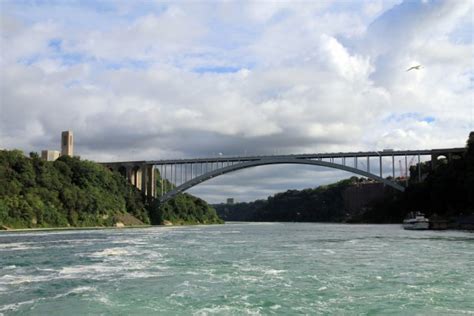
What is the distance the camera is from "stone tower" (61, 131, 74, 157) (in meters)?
84.9

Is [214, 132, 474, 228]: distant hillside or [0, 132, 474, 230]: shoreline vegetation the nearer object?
[0, 132, 474, 230]: shoreline vegetation

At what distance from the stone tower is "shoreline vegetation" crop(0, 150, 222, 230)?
31.7 feet

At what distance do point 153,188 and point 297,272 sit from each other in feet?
240

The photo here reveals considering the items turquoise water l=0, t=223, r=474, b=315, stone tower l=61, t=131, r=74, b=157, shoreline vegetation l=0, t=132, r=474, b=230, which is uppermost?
stone tower l=61, t=131, r=74, b=157

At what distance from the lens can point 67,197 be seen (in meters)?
61.0

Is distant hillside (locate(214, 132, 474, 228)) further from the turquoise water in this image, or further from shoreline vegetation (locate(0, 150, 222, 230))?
the turquoise water

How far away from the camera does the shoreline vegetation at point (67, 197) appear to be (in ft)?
175

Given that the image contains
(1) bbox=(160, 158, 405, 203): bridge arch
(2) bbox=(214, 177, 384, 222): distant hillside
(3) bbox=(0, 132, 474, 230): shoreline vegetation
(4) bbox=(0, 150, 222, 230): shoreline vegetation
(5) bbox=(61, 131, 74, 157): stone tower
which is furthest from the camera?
(2) bbox=(214, 177, 384, 222): distant hillside

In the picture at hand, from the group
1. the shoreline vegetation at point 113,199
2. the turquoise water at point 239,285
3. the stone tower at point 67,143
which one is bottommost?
the turquoise water at point 239,285

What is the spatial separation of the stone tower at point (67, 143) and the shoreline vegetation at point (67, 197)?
381 inches

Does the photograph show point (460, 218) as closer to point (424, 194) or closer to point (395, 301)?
point (424, 194)

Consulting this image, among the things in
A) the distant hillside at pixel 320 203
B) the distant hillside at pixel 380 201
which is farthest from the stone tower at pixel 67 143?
the distant hillside at pixel 320 203

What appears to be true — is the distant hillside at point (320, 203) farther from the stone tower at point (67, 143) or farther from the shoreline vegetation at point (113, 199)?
the stone tower at point (67, 143)

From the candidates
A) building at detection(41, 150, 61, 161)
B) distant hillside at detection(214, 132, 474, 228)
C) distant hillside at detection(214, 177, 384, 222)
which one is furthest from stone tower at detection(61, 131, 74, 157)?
distant hillside at detection(214, 177, 384, 222)
